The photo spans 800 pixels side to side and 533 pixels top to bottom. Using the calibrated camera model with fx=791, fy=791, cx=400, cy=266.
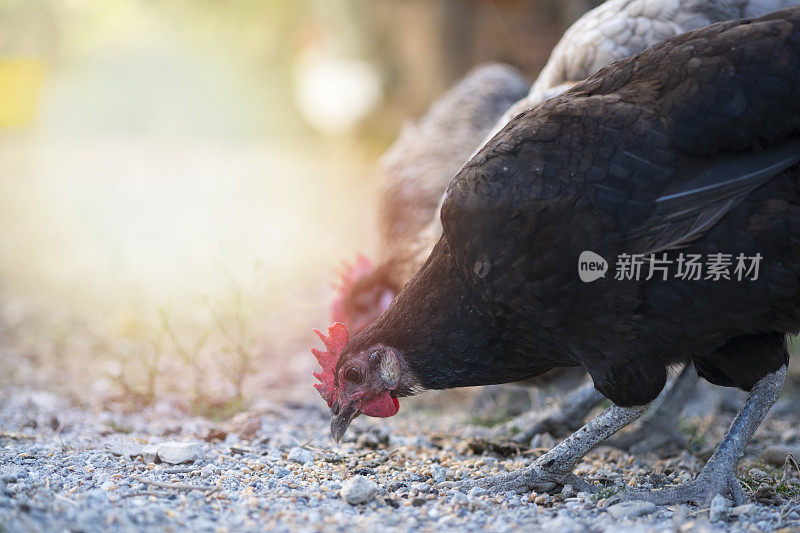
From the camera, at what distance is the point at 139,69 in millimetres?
16125

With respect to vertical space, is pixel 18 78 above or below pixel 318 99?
above

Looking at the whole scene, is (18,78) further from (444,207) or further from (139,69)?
(444,207)

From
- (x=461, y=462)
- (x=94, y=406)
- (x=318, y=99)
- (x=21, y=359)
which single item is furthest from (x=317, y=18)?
(x=461, y=462)

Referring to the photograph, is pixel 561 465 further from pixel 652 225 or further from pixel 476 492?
pixel 652 225

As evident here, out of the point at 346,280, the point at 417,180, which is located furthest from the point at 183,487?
the point at 417,180

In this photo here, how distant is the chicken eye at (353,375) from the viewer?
3754 mm

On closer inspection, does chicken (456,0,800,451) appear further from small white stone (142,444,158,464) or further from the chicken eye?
small white stone (142,444,158,464)

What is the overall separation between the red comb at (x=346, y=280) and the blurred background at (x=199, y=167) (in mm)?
540

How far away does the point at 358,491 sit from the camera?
324cm

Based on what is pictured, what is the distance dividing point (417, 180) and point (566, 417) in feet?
8.42

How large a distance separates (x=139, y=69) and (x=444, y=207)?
14324mm

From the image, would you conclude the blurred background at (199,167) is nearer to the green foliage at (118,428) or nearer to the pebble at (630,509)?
the green foliage at (118,428)

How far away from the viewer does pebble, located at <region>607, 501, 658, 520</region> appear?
122 inches

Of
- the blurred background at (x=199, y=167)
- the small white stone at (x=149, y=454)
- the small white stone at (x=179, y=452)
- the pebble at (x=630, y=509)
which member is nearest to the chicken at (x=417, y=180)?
the blurred background at (x=199, y=167)
